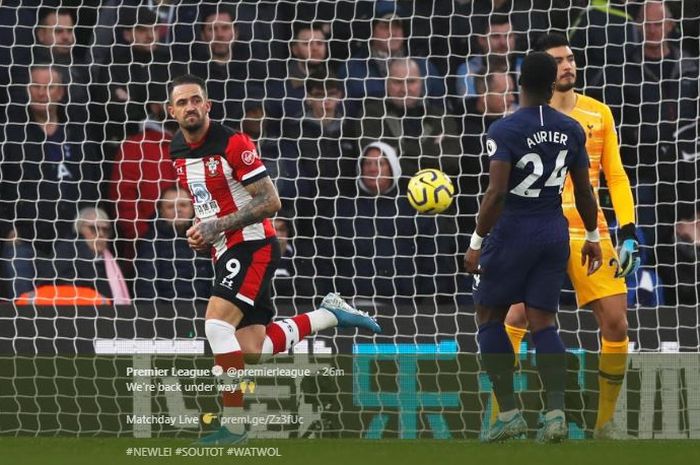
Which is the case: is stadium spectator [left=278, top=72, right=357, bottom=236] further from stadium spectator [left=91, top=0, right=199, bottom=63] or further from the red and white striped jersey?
the red and white striped jersey

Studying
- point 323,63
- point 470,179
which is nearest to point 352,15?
point 323,63

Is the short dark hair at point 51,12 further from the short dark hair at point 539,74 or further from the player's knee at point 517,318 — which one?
the short dark hair at point 539,74

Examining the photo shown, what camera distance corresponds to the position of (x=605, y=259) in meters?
6.65

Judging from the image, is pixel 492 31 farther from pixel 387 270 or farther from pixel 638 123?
pixel 387 270

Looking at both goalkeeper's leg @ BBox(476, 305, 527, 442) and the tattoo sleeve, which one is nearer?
goalkeeper's leg @ BBox(476, 305, 527, 442)

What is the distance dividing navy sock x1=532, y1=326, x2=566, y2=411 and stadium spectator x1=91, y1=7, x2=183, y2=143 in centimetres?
421

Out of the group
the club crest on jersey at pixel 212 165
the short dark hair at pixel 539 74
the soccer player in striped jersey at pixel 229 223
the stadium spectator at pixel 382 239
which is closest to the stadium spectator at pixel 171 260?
the stadium spectator at pixel 382 239

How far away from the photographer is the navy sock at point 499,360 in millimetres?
5895

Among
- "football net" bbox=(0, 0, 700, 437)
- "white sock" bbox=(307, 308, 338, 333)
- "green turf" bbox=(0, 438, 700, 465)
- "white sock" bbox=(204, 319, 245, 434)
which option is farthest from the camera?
"football net" bbox=(0, 0, 700, 437)

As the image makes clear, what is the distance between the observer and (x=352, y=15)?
9547 millimetres

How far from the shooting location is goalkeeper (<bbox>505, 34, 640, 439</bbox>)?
Answer: 659 cm

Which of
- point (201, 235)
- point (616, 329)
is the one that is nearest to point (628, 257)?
point (616, 329)

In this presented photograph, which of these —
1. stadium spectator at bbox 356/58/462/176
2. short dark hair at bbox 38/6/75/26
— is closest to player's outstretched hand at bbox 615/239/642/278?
stadium spectator at bbox 356/58/462/176

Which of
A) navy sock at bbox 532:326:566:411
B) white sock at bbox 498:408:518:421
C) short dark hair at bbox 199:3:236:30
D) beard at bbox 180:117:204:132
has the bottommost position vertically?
white sock at bbox 498:408:518:421
